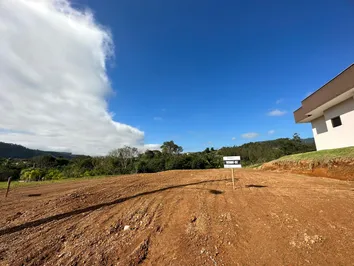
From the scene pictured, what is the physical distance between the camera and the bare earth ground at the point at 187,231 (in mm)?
2600

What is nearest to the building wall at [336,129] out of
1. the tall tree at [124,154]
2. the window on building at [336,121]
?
the window on building at [336,121]

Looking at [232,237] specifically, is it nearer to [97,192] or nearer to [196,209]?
[196,209]

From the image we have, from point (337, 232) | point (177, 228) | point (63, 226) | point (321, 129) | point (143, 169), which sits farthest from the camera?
point (143, 169)

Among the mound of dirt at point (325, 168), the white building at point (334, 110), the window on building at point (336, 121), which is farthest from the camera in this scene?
the window on building at point (336, 121)

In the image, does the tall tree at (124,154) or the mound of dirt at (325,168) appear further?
the tall tree at (124,154)

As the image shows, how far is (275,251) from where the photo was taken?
8.73 ft

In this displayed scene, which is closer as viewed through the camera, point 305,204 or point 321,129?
point 305,204

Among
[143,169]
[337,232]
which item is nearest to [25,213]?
[337,232]

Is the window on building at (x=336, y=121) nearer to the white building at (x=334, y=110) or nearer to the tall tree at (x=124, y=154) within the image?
the white building at (x=334, y=110)

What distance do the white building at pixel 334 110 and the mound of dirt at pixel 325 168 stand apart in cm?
287

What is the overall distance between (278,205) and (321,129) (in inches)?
524

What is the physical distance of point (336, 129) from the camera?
463 inches

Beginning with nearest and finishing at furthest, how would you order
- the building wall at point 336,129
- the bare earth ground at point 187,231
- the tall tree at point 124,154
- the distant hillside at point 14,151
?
the bare earth ground at point 187,231 < the building wall at point 336,129 < the tall tree at point 124,154 < the distant hillside at point 14,151

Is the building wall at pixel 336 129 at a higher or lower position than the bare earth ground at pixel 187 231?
higher
